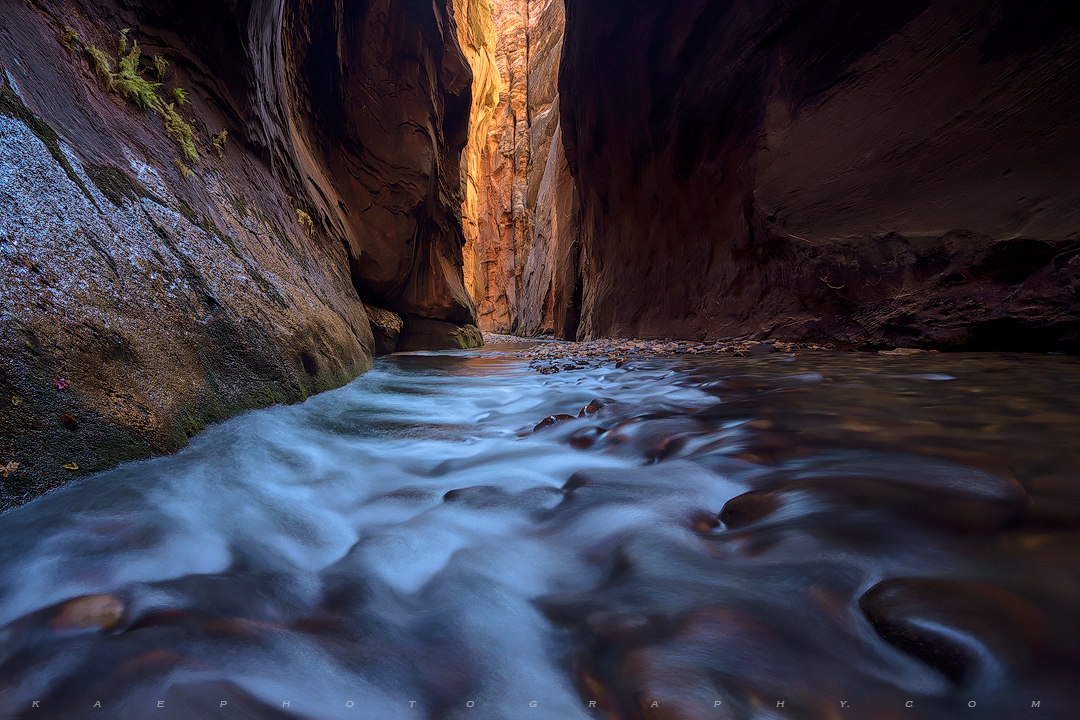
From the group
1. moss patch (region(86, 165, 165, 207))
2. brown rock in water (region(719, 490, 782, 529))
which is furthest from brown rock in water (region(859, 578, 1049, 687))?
moss patch (region(86, 165, 165, 207))

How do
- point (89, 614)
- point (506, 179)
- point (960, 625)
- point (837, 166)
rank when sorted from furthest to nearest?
point (506, 179) < point (837, 166) < point (89, 614) < point (960, 625)

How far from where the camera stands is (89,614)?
2.44ft

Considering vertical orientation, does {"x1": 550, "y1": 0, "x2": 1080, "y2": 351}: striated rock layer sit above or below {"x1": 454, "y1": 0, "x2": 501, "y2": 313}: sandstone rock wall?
below

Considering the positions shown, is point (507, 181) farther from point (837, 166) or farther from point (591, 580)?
point (591, 580)

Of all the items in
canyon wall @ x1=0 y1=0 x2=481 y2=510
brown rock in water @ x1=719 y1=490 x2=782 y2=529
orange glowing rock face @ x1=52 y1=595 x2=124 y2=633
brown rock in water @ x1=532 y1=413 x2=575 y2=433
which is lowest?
brown rock in water @ x1=532 y1=413 x2=575 y2=433

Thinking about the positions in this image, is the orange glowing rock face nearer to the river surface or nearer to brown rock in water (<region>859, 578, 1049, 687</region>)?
the river surface

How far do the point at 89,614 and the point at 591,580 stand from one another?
89 centimetres

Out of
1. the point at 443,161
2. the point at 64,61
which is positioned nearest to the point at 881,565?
the point at 64,61

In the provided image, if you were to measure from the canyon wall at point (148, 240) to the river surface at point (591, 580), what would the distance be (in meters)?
0.24

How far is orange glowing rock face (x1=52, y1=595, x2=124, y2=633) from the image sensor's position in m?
0.72

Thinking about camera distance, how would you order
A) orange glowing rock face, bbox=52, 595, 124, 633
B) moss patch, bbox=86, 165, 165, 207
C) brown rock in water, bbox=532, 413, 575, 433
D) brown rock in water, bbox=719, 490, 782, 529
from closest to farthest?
orange glowing rock face, bbox=52, 595, 124, 633 < brown rock in water, bbox=719, 490, 782, 529 < moss patch, bbox=86, 165, 165, 207 < brown rock in water, bbox=532, 413, 575, 433

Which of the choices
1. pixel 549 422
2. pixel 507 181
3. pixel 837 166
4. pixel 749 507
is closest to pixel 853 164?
pixel 837 166

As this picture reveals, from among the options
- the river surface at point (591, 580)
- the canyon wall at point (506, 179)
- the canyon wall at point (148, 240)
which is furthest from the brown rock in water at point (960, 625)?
the canyon wall at point (506, 179)

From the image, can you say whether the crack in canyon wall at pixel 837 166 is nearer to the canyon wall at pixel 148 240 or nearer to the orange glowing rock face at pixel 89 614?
the orange glowing rock face at pixel 89 614
